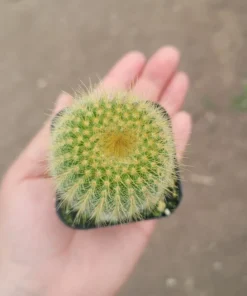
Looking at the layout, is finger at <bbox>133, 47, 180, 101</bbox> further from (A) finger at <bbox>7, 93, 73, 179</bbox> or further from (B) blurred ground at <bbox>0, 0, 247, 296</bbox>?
(B) blurred ground at <bbox>0, 0, 247, 296</bbox>

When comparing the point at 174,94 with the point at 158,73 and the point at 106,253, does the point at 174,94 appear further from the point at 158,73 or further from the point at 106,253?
the point at 106,253

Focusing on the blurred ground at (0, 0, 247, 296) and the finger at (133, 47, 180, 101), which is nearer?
the finger at (133, 47, 180, 101)

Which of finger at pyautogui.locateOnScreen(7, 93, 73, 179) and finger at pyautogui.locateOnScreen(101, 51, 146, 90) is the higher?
finger at pyautogui.locateOnScreen(7, 93, 73, 179)

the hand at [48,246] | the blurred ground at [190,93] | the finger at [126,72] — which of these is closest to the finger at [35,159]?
the hand at [48,246]

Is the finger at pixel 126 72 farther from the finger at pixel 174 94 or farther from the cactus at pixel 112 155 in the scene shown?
the cactus at pixel 112 155

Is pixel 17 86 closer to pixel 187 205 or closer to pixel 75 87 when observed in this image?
pixel 75 87

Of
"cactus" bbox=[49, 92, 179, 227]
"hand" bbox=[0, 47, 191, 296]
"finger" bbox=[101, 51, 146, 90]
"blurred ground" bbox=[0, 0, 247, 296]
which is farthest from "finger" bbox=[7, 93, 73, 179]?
"blurred ground" bbox=[0, 0, 247, 296]
